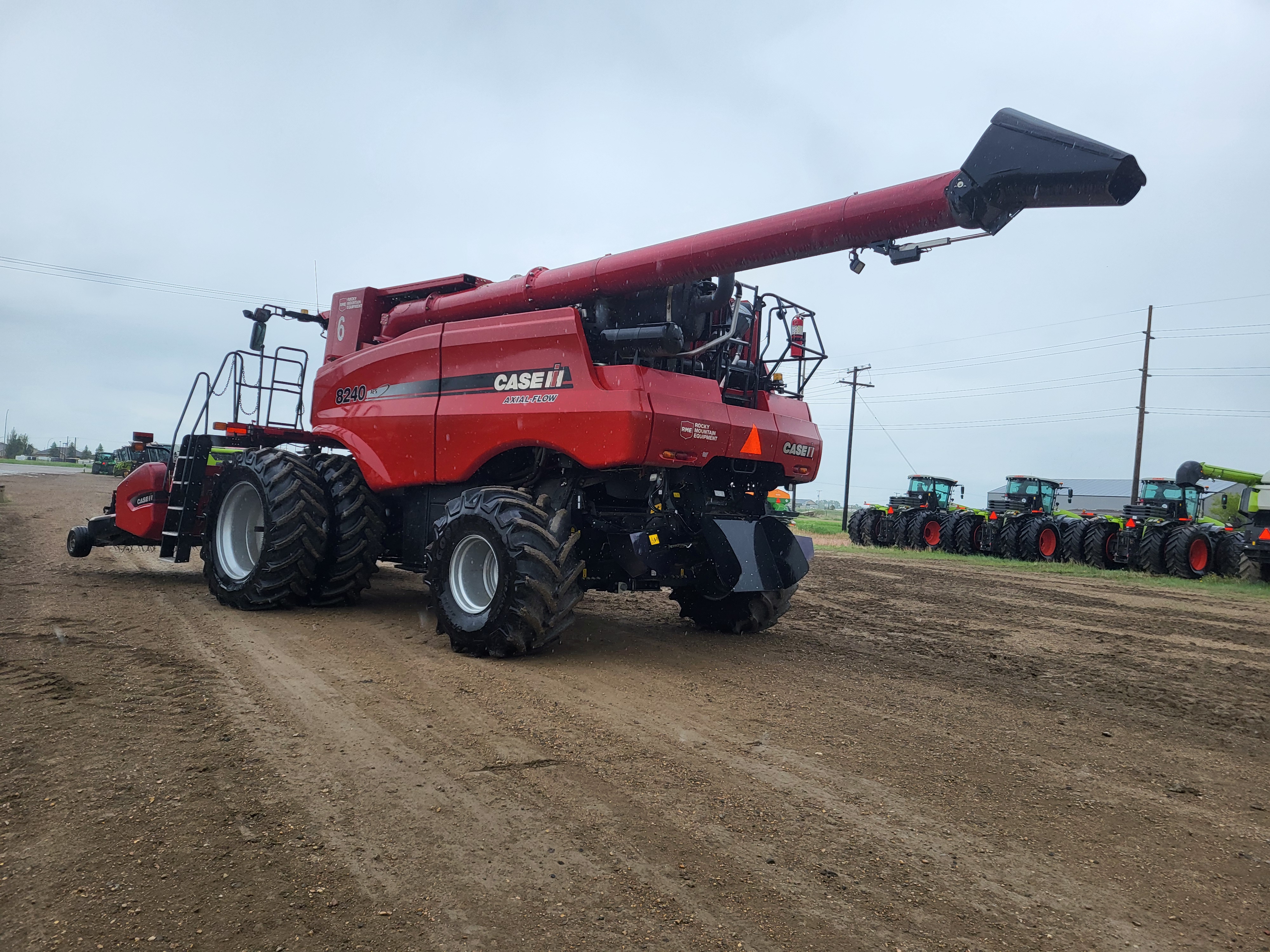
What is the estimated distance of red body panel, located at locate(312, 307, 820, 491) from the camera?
5691 mm

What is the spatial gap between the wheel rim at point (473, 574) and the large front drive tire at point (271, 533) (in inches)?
72.1

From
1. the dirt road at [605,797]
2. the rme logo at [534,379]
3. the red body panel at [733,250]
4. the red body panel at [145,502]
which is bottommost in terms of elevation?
the dirt road at [605,797]

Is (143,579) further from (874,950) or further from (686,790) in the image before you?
(874,950)

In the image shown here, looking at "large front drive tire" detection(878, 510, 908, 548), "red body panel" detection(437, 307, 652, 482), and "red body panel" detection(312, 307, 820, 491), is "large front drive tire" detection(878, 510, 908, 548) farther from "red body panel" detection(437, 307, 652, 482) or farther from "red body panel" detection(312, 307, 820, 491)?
"red body panel" detection(437, 307, 652, 482)

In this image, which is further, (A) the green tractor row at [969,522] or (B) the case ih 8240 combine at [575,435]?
(A) the green tractor row at [969,522]

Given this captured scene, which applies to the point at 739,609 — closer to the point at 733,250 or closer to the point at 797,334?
the point at 797,334

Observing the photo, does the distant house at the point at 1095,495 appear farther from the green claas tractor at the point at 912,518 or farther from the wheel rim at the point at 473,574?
the wheel rim at the point at 473,574

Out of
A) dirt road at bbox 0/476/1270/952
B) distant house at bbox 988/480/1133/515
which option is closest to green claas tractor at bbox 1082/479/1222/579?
dirt road at bbox 0/476/1270/952

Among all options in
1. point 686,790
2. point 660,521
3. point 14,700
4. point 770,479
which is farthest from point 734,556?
point 14,700

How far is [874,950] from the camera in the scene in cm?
233

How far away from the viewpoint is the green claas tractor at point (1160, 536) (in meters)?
17.4

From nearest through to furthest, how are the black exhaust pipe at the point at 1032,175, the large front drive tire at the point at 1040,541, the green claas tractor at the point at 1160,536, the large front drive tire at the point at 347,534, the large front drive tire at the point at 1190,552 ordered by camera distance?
the black exhaust pipe at the point at 1032,175 → the large front drive tire at the point at 347,534 → the large front drive tire at the point at 1190,552 → the green claas tractor at the point at 1160,536 → the large front drive tire at the point at 1040,541

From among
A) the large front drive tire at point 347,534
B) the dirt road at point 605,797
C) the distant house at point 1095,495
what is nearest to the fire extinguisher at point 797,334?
the dirt road at point 605,797

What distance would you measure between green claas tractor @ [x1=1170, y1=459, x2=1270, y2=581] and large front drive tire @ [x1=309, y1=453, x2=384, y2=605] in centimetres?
1631
